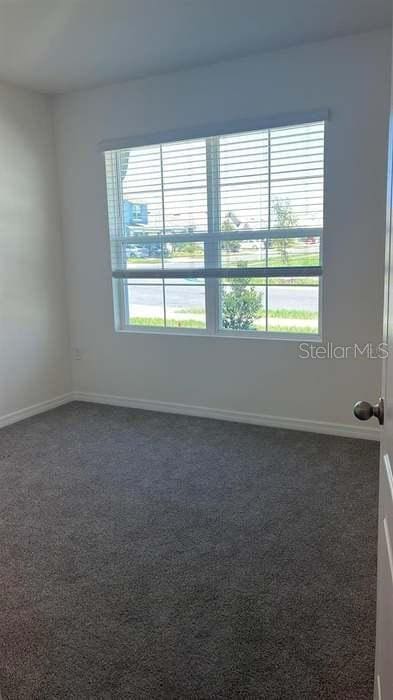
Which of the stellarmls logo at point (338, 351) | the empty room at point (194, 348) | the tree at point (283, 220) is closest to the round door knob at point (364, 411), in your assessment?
the empty room at point (194, 348)

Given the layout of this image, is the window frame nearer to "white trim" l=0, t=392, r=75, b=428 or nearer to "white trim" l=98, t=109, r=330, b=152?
"white trim" l=98, t=109, r=330, b=152

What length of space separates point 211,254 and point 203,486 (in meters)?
1.85

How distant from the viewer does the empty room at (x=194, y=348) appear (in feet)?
6.07

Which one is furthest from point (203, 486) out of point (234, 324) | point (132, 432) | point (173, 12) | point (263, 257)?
point (173, 12)

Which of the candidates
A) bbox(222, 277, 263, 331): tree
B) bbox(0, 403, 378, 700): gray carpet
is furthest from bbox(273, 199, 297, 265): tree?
bbox(0, 403, 378, 700): gray carpet

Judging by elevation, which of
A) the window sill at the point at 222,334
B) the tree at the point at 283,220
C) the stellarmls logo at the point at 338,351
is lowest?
the stellarmls logo at the point at 338,351

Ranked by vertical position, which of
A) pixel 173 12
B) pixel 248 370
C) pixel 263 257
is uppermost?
pixel 173 12

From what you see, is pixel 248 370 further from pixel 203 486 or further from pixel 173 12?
pixel 173 12

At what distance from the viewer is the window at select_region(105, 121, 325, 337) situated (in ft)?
→ 12.1

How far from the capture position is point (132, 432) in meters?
3.95

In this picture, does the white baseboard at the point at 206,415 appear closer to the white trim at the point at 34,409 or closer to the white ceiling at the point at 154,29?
the white trim at the point at 34,409

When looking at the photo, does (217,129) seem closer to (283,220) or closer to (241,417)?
(283,220)

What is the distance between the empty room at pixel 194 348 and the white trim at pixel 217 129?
2 centimetres

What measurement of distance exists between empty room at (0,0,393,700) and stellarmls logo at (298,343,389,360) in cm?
2
